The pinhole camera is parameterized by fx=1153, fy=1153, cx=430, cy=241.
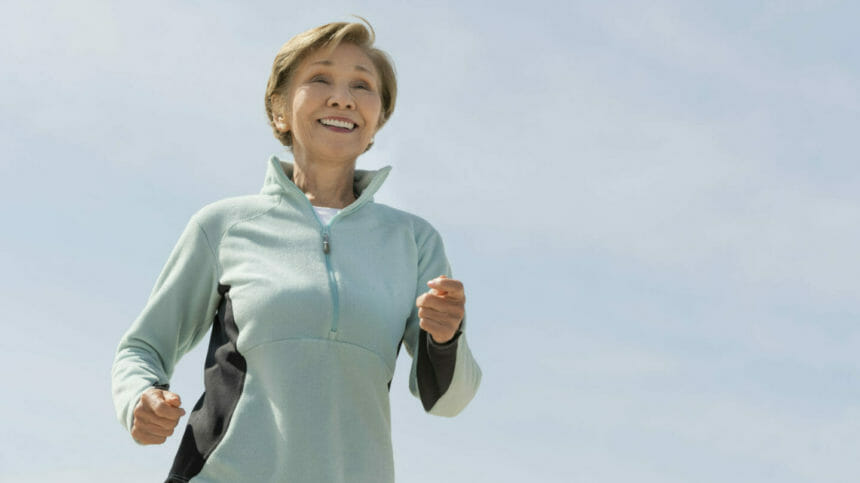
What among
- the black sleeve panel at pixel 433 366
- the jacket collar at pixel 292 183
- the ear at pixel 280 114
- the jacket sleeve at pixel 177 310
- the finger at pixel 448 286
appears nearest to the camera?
the finger at pixel 448 286

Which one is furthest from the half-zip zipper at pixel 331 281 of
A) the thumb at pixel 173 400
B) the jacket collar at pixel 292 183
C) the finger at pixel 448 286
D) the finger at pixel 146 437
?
the finger at pixel 146 437

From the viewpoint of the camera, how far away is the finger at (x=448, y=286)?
3.92 m

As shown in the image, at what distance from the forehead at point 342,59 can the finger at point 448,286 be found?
1.24m

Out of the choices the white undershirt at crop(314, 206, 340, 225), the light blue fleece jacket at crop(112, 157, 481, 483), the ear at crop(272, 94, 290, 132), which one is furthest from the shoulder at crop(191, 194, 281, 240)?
the ear at crop(272, 94, 290, 132)

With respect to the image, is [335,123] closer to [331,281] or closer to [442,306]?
→ [331,281]

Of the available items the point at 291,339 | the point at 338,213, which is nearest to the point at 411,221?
the point at 338,213

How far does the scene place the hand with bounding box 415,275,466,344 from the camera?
393 centimetres

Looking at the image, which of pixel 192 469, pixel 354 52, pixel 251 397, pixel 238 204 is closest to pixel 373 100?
pixel 354 52

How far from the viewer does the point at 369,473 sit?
4.11 meters

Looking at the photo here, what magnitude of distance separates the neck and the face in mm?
43

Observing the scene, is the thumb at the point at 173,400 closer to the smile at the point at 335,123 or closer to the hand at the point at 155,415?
the hand at the point at 155,415

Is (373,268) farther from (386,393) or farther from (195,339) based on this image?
(195,339)

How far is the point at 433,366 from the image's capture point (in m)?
4.27

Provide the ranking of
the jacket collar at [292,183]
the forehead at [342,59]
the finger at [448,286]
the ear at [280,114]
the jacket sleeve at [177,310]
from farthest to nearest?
the ear at [280,114] → the forehead at [342,59] → the jacket collar at [292,183] → the jacket sleeve at [177,310] → the finger at [448,286]
